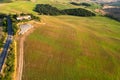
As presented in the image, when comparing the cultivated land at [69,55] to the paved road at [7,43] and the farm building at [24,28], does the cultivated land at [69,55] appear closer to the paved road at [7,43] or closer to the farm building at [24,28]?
the farm building at [24,28]

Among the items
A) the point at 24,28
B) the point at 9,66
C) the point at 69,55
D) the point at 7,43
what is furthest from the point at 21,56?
the point at 24,28

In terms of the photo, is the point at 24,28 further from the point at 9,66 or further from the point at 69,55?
the point at 9,66

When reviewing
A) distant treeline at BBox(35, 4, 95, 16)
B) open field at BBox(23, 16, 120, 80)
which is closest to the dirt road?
open field at BBox(23, 16, 120, 80)

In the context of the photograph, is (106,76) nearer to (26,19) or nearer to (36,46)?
(36,46)

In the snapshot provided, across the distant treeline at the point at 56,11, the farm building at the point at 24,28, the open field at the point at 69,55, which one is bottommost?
the open field at the point at 69,55

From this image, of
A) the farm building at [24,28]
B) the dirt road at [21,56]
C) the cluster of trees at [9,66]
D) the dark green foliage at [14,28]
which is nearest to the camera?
the cluster of trees at [9,66]

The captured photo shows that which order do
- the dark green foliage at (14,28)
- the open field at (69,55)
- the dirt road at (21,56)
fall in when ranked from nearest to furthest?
the dirt road at (21,56), the open field at (69,55), the dark green foliage at (14,28)

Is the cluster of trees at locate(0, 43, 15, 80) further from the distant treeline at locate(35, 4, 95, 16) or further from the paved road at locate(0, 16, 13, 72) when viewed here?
the distant treeline at locate(35, 4, 95, 16)

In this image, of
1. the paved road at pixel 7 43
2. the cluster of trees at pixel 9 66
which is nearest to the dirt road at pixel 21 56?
the cluster of trees at pixel 9 66
